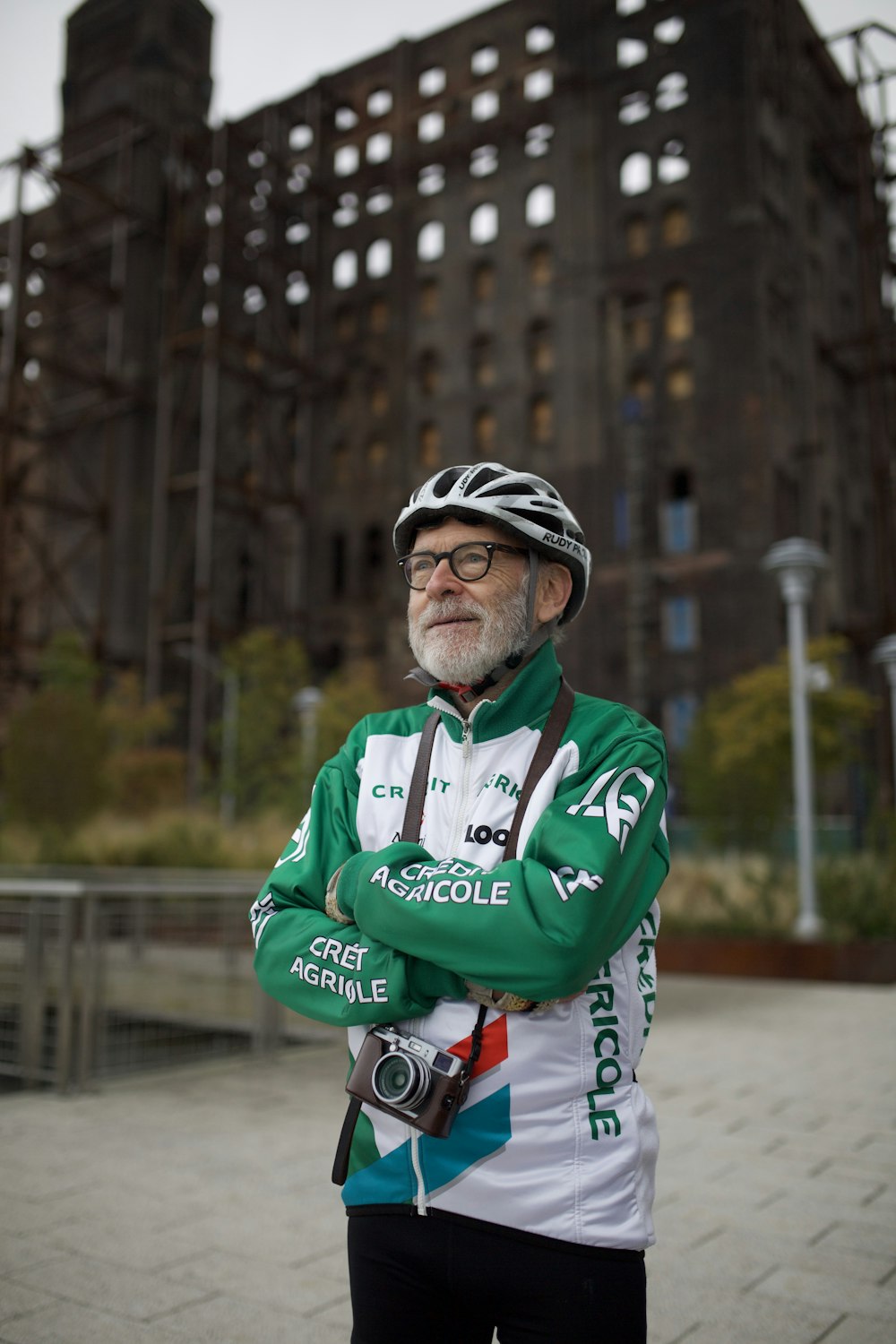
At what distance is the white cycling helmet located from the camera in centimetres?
213

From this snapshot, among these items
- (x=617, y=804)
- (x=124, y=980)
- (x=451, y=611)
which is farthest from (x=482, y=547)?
(x=124, y=980)

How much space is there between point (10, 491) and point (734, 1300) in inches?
1680

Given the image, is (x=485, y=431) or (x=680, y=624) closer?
(x=680, y=624)

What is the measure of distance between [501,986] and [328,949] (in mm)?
321

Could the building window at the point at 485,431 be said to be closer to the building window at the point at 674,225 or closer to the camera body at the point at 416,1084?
the building window at the point at 674,225

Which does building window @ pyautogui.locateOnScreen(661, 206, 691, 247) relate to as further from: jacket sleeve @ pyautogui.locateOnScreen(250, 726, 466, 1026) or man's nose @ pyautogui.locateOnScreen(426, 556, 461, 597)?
jacket sleeve @ pyautogui.locateOnScreen(250, 726, 466, 1026)

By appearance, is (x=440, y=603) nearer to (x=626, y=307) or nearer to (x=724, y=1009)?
(x=724, y=1009)

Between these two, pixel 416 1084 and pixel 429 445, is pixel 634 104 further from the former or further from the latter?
pixel 416 1084

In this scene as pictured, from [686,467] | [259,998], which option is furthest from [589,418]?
[259,998]

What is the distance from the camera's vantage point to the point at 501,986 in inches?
69.6

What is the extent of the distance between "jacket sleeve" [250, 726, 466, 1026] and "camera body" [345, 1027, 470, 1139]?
61 millimetres

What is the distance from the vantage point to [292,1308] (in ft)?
11.3

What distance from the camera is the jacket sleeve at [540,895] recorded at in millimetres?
1753

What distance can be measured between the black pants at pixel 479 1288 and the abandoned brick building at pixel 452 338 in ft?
115
